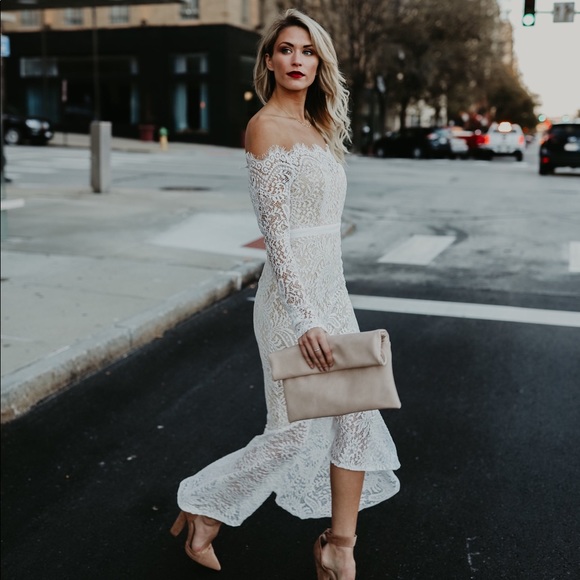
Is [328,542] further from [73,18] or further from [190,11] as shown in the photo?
[73,18]

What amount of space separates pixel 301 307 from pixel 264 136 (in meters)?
0.56

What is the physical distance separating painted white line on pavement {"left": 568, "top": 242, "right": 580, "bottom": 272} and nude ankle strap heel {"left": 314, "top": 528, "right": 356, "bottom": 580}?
689 centimetres

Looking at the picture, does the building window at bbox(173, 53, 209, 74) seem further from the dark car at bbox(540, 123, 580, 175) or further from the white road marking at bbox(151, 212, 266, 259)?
the white road marking at bbox(151, 212, 266, 259)

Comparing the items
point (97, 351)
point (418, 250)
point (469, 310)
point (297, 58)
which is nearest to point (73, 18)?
point (418, 250)

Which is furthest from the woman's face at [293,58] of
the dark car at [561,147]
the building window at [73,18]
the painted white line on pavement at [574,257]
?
the building window at [73,18]

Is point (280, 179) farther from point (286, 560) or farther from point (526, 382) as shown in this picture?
point (526, 382)

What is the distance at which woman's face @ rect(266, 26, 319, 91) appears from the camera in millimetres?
2785

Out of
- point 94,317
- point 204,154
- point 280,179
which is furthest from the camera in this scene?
point 204,154

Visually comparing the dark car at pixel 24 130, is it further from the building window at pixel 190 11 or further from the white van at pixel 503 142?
the white van at pixel 503 142

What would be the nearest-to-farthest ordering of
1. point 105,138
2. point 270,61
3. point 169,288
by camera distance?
point 270,61 → point 169,288 → point 105,138

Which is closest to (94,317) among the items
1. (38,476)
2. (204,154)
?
(38,476)

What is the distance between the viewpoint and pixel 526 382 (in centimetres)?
541

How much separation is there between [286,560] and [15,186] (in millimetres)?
14774

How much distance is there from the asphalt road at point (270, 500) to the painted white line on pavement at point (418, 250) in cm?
326
